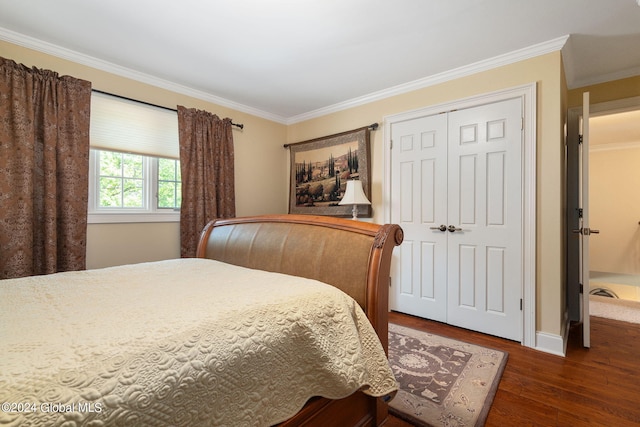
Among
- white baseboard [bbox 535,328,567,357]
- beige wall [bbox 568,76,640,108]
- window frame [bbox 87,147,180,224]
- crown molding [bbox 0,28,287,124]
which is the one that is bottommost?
white baseboard [bbox 535,328,567,357]

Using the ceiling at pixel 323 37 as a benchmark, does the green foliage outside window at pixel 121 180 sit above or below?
below

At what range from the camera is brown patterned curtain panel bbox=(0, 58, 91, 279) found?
212 cm

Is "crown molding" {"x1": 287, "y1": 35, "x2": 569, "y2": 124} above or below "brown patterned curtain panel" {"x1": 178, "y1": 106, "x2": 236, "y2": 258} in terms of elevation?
above

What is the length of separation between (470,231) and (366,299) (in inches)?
71.7

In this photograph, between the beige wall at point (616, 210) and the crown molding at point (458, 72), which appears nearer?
the crown molding at point (458, 72)

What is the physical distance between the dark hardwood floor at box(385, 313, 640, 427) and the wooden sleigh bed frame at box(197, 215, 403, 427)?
0.50 m

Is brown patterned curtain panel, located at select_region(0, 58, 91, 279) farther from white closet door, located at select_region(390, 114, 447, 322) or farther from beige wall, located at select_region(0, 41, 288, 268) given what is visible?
white closet door, located at select_region(390, 114, 447, 322)

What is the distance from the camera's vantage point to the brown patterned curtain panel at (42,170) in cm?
212

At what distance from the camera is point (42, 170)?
2268 millimetres

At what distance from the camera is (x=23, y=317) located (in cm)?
91

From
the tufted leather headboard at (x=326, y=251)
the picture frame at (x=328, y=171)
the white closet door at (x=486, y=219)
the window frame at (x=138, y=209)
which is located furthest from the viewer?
the picture frame at (x=328, y=171)

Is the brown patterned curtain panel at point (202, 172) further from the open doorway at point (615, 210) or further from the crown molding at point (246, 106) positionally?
the open doorway at point (615, 210)

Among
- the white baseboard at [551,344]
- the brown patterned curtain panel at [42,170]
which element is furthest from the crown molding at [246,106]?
the white baseboard at [551,344]

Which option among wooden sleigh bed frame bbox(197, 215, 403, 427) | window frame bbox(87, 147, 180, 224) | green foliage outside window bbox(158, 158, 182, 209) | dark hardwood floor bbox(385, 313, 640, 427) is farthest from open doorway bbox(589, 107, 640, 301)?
window frame bbox(87, 147, 180, 224)
